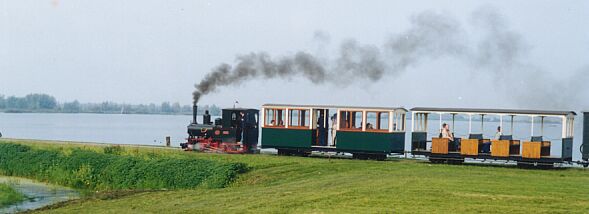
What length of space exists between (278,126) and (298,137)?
140 centimetres

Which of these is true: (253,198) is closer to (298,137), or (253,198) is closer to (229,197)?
(229,197)

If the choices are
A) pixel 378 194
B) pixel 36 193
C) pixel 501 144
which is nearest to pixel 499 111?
pixel 501 144

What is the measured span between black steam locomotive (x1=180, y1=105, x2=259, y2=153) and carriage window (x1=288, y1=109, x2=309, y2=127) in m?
3.98

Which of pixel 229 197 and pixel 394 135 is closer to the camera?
pixel 229 197

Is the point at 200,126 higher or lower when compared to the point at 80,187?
higher

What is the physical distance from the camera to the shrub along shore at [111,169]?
108ft

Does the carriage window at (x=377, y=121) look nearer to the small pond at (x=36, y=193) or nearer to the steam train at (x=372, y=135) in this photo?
the steam train at (x=372, y=135)

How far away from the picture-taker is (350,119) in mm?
38594

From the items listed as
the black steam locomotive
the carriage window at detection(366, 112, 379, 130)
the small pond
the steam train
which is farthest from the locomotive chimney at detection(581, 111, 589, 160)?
the small pond

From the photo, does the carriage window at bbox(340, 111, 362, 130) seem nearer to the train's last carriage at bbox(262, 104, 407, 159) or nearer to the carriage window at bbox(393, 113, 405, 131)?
the train's last carriage at bbox(262, 104, 407, 159)

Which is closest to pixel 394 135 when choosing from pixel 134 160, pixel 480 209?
pixel 134 160

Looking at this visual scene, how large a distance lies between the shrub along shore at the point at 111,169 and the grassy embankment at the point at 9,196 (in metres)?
4.31

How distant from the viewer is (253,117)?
144 feet

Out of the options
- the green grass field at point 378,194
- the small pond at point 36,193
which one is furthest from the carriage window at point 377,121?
the small pond at point 36,193
